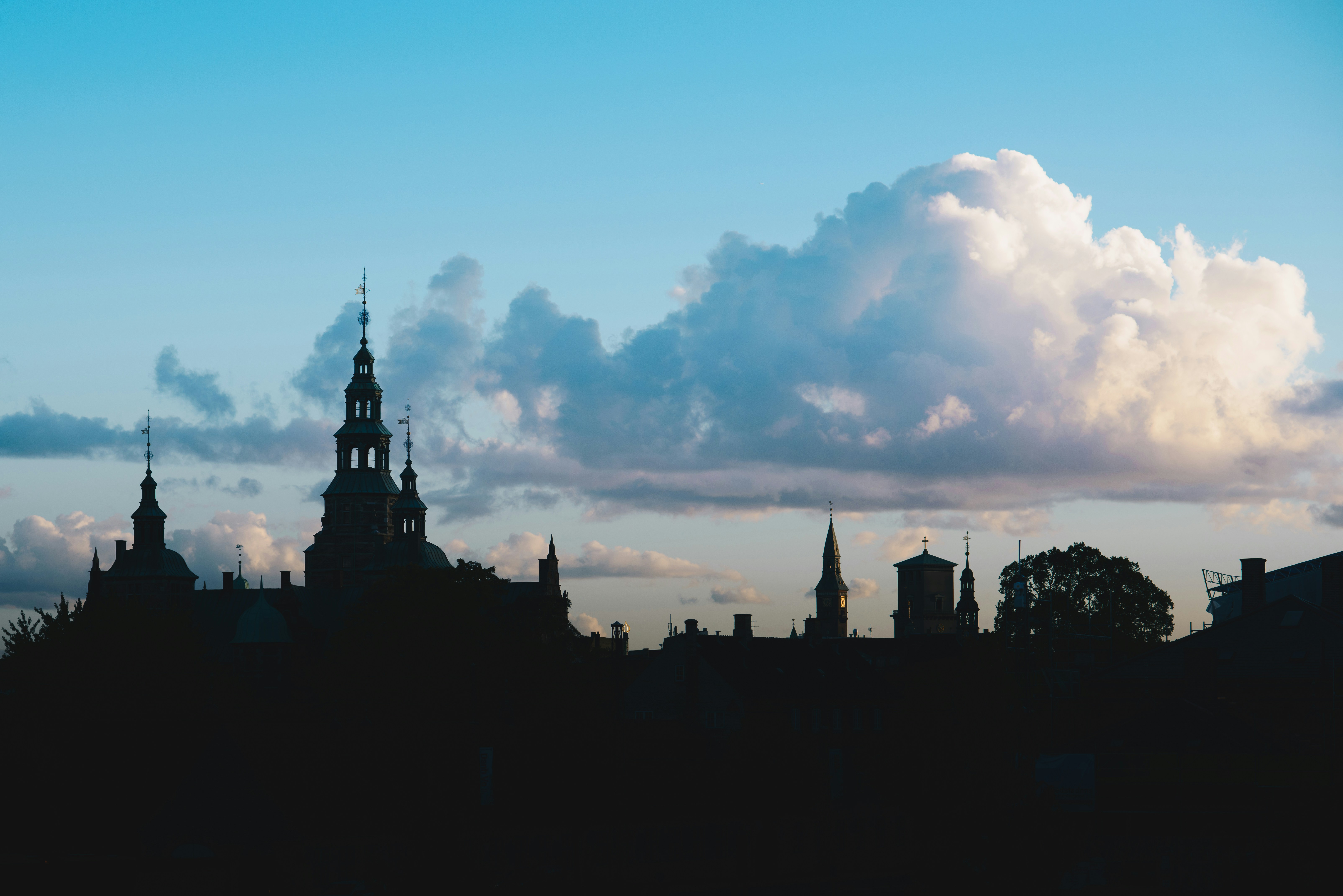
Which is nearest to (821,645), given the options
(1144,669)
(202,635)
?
(1144,669)

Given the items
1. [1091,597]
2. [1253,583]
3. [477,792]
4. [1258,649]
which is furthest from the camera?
[1091,597]

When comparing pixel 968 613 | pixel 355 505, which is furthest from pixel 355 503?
pixel 968 613

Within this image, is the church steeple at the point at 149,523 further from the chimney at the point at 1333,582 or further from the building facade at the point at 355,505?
the chimney at the point at 1333,582

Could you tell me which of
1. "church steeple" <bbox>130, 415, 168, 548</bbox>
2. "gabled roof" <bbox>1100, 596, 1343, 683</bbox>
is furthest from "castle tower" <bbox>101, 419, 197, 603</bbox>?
"gabled roof" <bbox>1100, 596, 1343, 683</bbox>

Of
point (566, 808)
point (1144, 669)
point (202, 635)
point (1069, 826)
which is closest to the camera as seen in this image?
point (1069, 826)

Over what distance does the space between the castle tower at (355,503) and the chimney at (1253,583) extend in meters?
81.2

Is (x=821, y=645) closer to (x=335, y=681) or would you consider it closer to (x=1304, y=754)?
(x=335, y=681)

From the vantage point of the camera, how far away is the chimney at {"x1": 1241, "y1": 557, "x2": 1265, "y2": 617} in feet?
231

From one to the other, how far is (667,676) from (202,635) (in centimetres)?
2556

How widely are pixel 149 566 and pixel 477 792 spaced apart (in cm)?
9943

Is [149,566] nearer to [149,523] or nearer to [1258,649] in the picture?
[149,523]

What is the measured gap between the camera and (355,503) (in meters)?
136

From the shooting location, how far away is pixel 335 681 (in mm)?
68938

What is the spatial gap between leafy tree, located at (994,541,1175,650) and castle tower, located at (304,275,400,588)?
183 ft
